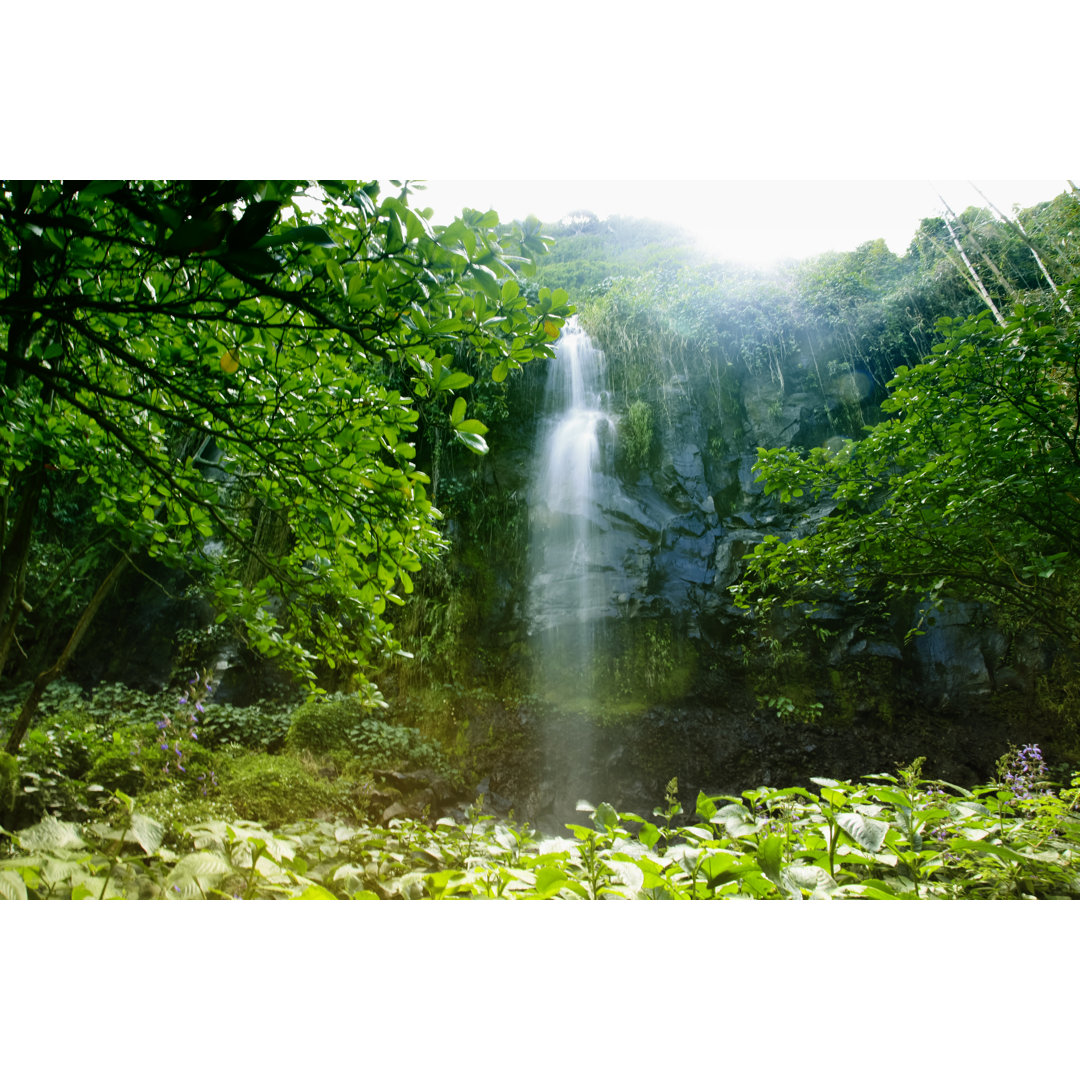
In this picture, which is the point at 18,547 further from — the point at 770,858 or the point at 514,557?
the point at 514,557

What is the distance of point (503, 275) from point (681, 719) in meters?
2.96

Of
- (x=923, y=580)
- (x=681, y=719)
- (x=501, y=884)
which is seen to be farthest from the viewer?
(x=681, y=719)

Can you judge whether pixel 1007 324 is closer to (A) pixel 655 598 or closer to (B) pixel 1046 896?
(B) pixel 1046 896

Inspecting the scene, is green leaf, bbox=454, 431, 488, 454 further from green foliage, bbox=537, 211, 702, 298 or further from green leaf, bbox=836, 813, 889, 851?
green foliage, bbox=537, 211, 702, 298

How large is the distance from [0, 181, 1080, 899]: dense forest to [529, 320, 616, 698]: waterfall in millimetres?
39

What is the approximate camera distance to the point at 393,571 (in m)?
1.05

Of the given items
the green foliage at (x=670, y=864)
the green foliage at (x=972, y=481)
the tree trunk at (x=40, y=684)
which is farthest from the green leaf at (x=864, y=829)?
the tree trunk at (x=40, y=684)

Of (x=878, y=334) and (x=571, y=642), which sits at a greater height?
(x=878, y=334)

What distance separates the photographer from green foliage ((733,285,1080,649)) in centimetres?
162

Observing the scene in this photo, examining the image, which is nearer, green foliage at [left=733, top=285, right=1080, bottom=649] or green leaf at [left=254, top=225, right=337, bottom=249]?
green leaf at [left=254, top=225, right=337, bottom=249]

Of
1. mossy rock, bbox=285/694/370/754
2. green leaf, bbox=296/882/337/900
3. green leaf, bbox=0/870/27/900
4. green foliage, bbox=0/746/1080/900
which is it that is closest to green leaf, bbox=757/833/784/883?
green foliage, bbox=0/746/1080/900

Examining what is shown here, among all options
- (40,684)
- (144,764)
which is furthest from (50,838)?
(144,764)

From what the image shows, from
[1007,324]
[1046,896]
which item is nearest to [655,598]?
[1007,324]

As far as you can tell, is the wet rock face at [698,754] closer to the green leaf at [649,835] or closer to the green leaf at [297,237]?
the green leaf at [649,835]
